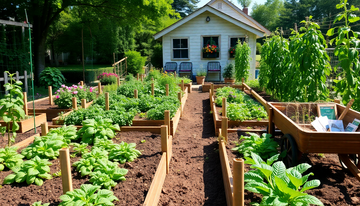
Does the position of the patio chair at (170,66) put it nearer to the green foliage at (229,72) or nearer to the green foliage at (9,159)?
the green foliage at (229,72)

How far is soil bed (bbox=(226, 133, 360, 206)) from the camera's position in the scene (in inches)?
110

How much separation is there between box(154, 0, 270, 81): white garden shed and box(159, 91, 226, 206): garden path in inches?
363

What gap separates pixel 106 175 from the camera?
2949 mm

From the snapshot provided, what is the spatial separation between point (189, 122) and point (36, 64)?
32.2ft

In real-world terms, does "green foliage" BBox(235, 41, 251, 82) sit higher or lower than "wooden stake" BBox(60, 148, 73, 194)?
higher

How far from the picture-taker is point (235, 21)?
14.5 meters

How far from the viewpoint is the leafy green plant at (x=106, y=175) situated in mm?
2883

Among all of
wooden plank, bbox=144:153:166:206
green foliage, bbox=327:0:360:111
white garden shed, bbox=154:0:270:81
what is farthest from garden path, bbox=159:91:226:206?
white garden shed, bbox=154:0:270:81

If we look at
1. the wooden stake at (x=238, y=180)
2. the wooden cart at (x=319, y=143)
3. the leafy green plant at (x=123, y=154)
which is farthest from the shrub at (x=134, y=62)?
the wooden stake at (x=238, y=180)

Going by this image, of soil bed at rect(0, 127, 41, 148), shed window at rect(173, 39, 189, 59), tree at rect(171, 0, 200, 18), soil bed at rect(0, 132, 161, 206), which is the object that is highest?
tree at rect(171, 0, 200, 18)

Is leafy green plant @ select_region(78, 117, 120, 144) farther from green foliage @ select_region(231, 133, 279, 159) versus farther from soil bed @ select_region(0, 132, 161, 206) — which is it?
green foliage @ select_region(231, 133, 279, 159)

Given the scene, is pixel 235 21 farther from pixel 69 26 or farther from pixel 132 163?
Answer: pixel 69 26

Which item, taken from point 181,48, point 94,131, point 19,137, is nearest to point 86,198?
point 94,131

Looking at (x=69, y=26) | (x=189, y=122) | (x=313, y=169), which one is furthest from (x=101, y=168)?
(x=69, y=26)
